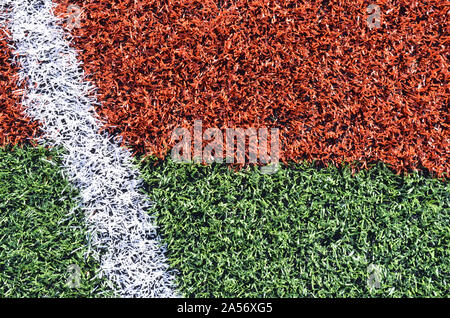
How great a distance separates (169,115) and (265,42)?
31.0 inches

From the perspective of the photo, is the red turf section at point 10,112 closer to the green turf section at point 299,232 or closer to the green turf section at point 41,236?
the green turf section at point 41,236

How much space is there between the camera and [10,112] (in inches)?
92.8

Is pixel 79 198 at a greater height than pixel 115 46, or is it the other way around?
pixel 115 46

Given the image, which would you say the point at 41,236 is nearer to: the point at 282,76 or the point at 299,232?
the point at 299,232

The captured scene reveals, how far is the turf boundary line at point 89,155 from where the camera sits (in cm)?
233

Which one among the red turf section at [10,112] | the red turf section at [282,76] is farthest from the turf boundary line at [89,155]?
the red turf section at [282,76]

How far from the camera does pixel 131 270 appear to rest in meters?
2.33

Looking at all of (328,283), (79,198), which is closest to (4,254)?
(79,198)

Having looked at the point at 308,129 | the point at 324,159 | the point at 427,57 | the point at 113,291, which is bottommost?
the point at 113,291

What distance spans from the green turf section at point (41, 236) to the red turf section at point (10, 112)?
0.42ft

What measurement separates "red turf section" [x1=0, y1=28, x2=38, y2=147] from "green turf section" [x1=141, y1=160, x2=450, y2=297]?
841 millimetres

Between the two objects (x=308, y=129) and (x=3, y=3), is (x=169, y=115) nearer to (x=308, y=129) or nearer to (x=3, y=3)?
(x=308, y=129)

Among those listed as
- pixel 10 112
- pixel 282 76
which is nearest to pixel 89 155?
pixel 10 112

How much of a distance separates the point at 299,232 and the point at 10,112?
6.70 ft
